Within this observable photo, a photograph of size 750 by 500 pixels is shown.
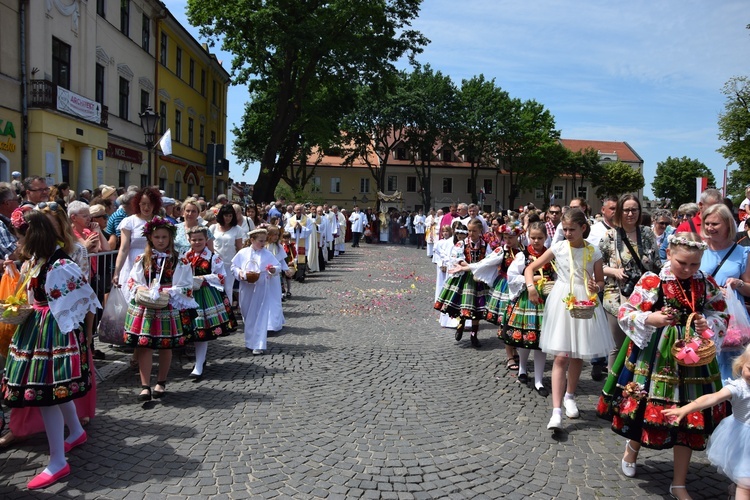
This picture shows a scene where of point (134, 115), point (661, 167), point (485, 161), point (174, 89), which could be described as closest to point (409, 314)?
point (134, 115)

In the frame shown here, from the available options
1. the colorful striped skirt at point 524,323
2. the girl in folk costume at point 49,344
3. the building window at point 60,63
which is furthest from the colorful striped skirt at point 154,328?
the building window at point 60,63

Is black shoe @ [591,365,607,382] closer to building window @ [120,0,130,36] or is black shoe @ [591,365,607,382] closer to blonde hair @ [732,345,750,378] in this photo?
blonde hair @ [732,345,750,378]

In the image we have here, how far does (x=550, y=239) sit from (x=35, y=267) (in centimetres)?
847

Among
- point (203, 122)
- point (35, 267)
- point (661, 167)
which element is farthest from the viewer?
point (661, 167)

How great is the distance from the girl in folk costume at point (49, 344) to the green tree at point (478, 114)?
54372mm

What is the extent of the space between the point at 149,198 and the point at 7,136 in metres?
14.1

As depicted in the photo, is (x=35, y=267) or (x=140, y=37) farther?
(x=140, y=37)

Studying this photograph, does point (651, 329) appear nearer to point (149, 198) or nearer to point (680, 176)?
point (149, 198)

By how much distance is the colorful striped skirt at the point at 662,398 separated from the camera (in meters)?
3.78

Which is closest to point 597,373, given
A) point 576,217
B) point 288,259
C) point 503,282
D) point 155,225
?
point 503,282

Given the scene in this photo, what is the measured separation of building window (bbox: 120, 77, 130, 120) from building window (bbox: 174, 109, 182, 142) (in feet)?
20.5

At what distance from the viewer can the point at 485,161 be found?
62.4 meters

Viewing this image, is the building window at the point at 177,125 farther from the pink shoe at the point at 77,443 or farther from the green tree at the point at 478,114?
the pink shoe at the point at 77,443

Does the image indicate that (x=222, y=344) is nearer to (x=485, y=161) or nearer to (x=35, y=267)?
(x=35, y=267)
